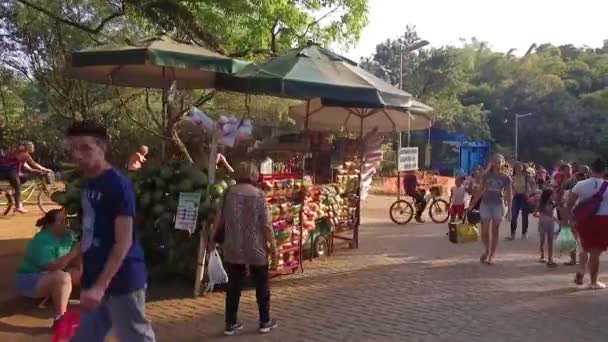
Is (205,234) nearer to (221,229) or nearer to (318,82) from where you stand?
(221,229)

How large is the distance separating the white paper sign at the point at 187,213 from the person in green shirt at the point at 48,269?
1.38 m

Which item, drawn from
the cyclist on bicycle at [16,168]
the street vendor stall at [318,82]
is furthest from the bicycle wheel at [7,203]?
the street vendor stall at [318,82]

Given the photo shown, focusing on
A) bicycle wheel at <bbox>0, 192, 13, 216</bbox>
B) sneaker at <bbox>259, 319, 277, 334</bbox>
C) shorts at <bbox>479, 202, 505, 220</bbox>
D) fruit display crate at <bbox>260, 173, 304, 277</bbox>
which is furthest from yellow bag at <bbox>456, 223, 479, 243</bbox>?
bicycle wheel at <bbox>0, 192, 13, 216</bbox>

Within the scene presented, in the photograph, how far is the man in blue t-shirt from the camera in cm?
365

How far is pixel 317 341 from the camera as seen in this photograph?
599cm

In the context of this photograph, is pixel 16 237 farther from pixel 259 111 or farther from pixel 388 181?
pixel 388 181

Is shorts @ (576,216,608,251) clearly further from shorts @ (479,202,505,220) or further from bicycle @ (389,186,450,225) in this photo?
bicycle @ (389,186,450,225)

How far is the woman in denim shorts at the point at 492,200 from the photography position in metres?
10.1

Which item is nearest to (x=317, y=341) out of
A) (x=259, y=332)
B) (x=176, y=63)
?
(x=259, y=332)

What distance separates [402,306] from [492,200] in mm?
3375

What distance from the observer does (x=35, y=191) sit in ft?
52.7

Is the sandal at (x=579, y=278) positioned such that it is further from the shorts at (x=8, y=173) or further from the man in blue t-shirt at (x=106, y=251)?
the shorts at (x=8, y=173)

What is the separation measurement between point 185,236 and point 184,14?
17.8 feet

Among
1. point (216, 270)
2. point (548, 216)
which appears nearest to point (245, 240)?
point (216, 270)
